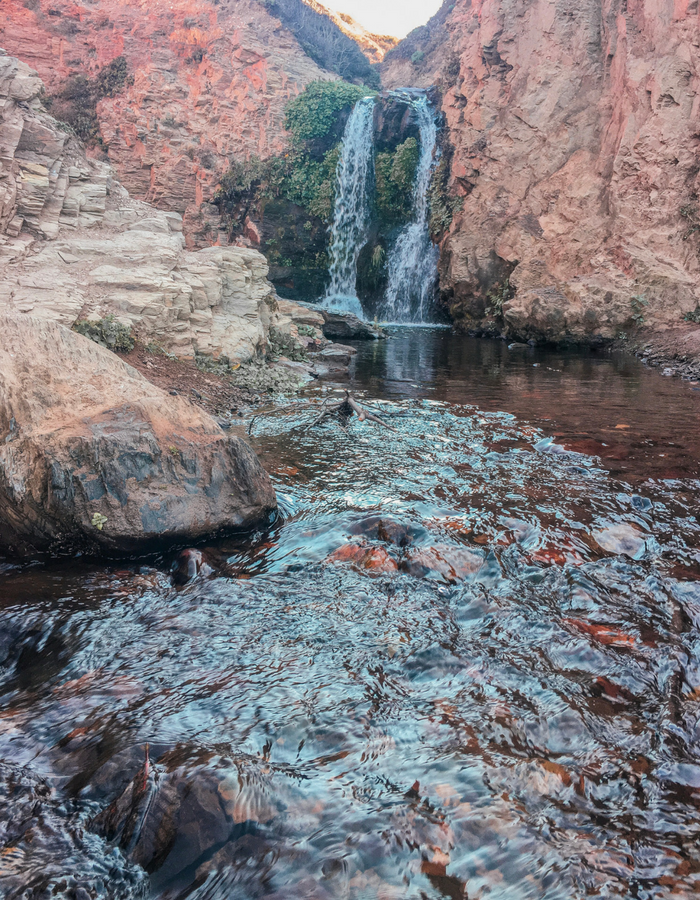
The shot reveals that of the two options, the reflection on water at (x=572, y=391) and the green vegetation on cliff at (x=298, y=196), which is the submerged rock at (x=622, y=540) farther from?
the green vegetation on cliff at (x=298, y=196)

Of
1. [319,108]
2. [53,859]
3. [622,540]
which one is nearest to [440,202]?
[319,108]

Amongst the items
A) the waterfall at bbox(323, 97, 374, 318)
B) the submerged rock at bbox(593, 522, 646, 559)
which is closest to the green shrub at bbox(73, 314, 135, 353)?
the submerged rock at bbox(593, 522, 646, 559)

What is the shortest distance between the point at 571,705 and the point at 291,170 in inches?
882

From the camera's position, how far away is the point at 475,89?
675 inches

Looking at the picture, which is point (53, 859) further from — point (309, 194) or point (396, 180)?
point (309, 194)

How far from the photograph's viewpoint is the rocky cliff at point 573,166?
494 inches

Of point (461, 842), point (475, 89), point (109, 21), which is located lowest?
point (461, 842)

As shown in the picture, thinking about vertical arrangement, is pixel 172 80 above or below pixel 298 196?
above

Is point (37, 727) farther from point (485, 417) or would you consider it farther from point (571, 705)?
point (485, 417)

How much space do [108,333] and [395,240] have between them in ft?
50.3

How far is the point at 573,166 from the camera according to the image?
48.3 feet

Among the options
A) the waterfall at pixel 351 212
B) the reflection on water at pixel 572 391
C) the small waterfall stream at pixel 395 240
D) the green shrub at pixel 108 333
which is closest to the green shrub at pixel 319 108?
the small waterfall stream at pixel 395 240

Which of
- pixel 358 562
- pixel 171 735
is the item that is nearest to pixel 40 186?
pixel 358 562

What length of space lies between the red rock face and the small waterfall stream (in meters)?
3.23
